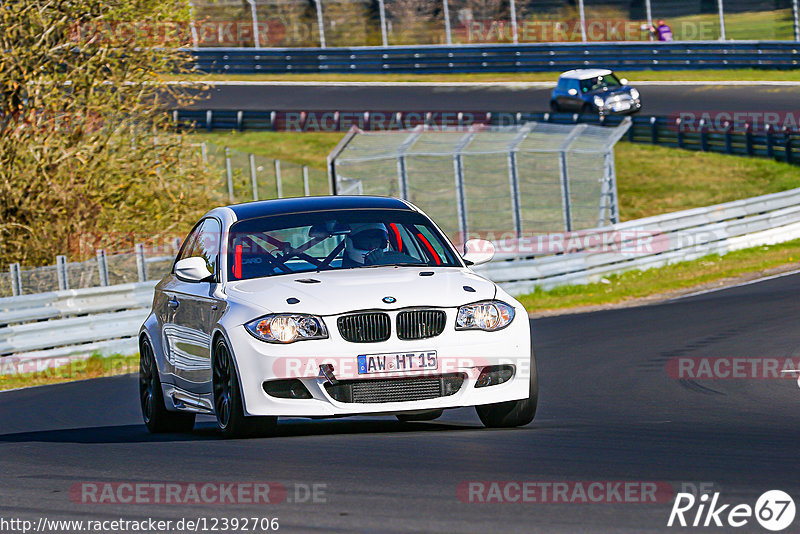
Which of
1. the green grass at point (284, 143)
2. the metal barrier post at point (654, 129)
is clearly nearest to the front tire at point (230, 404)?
the metal barrier post at point (654, 129)

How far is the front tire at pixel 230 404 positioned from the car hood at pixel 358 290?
14.3 inches

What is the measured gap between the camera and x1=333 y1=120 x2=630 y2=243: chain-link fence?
85.5 feet

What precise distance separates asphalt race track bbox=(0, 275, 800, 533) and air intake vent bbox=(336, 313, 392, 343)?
0.59m

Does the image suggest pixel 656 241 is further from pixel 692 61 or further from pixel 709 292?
pixel 692 61

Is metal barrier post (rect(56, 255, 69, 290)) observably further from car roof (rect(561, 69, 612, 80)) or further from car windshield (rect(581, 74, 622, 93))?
car roof (rect(561, 69, 612, 80))

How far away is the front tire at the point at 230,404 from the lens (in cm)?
826

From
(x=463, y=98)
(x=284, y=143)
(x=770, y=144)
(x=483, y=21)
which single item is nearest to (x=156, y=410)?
(x=770, y=144)

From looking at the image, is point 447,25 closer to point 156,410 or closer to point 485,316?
point 156,410

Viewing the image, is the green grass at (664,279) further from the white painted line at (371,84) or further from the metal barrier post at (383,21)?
the metal barrier post at (383,21)

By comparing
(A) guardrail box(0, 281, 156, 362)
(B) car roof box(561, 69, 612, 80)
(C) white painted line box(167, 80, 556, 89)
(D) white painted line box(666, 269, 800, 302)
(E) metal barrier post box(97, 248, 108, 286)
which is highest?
(E) metal barrier post box(97, 248, 108, 286)

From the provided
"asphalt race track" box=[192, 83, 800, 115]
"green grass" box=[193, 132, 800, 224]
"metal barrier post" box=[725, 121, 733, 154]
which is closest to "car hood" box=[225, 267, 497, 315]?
"green grass" box=[193, 132, 800, 224]

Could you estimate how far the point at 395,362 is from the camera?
807 centimetres

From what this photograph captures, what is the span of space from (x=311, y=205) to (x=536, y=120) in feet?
99.9

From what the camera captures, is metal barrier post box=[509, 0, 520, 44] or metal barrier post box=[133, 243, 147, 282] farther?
metal barrier post box=[509, 0, 520, 44]
